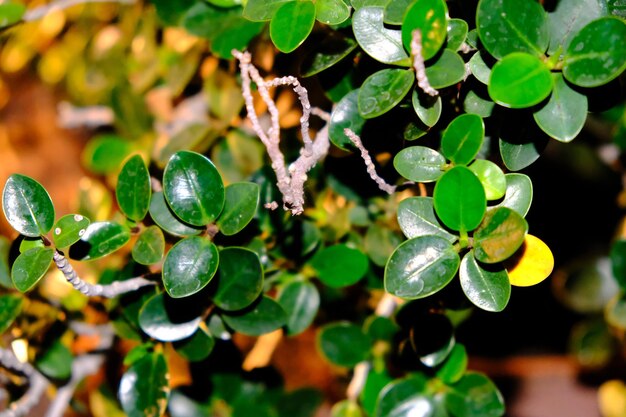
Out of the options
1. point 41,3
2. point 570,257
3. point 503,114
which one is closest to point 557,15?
point 503,114

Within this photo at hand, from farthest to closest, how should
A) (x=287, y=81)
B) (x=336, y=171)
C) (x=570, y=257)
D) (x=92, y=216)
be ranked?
(x=570, y=257), (x=92, y=216), (x=336, y=171), (x=287, y=81)

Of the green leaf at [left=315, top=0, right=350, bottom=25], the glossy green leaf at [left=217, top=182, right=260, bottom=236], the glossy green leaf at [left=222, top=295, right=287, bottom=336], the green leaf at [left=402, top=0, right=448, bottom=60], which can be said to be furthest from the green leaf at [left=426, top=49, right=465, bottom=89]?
the glossy green leaf at [left=222, top=295, right=287, bottom=336]

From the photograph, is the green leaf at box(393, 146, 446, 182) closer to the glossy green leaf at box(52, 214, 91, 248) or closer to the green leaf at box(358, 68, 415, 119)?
the green leaf at box(358, 68, 415, 119)

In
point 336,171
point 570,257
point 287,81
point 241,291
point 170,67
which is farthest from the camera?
point 570,257

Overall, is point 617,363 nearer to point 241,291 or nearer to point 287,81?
point 241,291

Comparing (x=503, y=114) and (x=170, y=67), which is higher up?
(x=503, y=114)

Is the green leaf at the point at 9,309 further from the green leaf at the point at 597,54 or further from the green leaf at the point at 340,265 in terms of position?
the green leaf at the point at 597,54

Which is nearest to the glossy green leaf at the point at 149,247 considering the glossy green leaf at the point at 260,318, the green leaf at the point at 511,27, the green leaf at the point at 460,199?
the glossy green leaf at the point at 260,318
